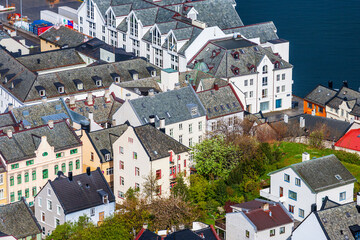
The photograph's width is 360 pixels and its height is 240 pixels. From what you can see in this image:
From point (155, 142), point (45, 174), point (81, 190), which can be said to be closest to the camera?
point (81, 190)

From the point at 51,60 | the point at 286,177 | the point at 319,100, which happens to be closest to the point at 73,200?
the point at 286,177

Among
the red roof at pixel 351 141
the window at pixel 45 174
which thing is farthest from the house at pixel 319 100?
the window at pixel 45 174

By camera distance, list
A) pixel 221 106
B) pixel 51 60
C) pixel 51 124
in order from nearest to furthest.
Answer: pixel 51 124, pixel 221 106, pixel 51 60

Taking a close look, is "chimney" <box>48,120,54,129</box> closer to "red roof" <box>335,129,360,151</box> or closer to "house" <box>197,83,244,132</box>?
"house" <box>197,83,244,132</box>

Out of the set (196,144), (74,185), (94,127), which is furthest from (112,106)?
(74,185)

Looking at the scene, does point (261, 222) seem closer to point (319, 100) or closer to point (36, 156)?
point (36, 156)

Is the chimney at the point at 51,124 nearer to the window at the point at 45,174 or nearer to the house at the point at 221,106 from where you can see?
the window at the point at 45,174

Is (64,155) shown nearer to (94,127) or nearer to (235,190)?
(94,127)
